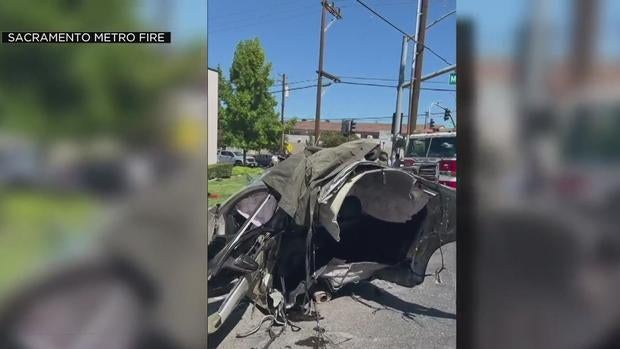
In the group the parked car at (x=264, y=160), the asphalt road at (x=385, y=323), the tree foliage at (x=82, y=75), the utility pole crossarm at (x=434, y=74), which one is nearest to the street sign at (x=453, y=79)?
the utility pole crossarm at (x=434, y=74)

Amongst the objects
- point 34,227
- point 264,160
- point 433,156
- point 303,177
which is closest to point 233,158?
point 264,160

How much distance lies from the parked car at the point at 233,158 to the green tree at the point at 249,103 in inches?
1.8

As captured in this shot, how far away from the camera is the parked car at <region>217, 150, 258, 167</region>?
1828 mm

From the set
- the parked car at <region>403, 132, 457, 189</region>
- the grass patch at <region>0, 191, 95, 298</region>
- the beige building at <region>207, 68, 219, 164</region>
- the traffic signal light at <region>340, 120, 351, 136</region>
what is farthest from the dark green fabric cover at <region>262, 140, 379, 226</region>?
the grass patch at <region>0, 191, 95, 298</region>

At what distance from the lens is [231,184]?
6.93 ft

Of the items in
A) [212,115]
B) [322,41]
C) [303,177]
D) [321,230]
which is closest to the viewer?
[212,115]

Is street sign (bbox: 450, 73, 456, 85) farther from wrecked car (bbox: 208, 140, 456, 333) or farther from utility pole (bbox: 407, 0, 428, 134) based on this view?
wrecked car (bbox: 208, 140, 456, 333)

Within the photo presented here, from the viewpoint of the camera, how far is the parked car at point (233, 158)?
1.83 m

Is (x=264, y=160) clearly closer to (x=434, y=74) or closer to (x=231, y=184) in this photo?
(x=231, y=184)

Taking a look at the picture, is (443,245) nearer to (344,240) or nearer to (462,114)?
(344,240)

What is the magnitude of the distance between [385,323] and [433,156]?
975mm

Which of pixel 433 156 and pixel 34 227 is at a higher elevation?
pixel 433 156

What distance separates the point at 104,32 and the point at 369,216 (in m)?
1.91

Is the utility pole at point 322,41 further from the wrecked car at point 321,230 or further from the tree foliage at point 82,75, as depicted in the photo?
the tree foliage at point 82,75
